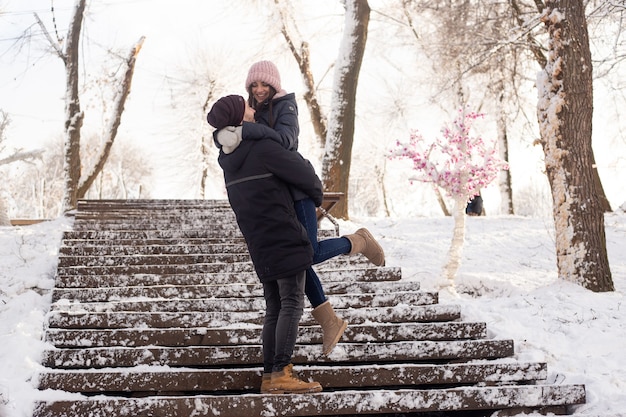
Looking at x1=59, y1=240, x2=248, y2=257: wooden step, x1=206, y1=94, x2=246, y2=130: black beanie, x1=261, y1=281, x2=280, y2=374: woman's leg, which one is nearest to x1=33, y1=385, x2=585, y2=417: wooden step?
x1=261, y1=281, x2=280, y2=374: woman's leg

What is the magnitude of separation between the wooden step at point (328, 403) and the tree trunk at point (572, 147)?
4.26 metres

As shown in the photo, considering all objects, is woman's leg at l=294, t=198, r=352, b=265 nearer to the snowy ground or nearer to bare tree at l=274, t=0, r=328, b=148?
the snowy ground

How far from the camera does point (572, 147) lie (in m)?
7.58

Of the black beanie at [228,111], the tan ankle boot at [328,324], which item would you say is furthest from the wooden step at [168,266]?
the black beanie at [228,111]

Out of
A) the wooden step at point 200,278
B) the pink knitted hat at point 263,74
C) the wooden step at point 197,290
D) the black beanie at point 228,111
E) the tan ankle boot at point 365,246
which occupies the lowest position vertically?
the wooden step at point 197,290

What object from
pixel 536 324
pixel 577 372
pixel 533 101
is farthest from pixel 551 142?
pixel 533 101

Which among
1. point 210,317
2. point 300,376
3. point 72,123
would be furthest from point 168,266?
point 72,123

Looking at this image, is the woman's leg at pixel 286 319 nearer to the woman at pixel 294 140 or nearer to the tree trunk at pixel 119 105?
the woman at pixel 294 140

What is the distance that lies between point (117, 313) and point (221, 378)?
1242 mm

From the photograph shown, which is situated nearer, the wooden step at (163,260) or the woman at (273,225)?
the woman at (273,225)

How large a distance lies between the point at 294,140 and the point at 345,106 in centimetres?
857

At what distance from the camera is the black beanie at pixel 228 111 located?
3.34 m

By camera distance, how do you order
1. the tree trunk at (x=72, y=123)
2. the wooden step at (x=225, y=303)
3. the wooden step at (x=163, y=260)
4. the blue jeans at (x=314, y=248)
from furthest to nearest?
the tree trunk at (x=72, y=123), the wooden step at (x=163, y=260), the wooden step at (x=225, y=303), the blue jeans at (x=314, y=248)

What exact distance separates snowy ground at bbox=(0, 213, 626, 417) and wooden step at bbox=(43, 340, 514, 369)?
0.81 feet
